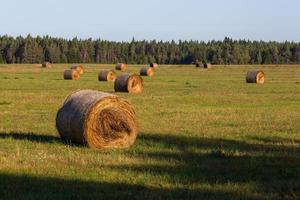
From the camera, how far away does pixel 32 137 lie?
16.0m

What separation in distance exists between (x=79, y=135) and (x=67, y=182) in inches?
167

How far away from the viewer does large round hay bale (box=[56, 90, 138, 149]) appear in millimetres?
14555

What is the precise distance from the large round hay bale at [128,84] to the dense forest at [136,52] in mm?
129941

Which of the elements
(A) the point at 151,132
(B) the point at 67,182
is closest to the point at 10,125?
(A) the point at 151,132

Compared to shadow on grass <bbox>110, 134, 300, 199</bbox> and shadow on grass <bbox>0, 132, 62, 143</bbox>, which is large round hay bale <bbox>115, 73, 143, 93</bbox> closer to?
shadow on grass <bbox>0, 132, 62, 143</bbox>

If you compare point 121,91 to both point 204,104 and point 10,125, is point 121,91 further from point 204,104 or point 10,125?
point 10,125

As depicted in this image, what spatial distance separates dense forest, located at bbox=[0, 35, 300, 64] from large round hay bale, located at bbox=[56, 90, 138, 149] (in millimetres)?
150813

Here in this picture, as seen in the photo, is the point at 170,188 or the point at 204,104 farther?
the point at 204,104

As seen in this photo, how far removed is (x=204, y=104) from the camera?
27.2 metres

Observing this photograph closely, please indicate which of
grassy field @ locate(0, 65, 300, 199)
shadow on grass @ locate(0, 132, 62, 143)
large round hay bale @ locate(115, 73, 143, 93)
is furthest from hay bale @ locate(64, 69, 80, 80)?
shadow on grass @ locate(0, 132, 62, 143)

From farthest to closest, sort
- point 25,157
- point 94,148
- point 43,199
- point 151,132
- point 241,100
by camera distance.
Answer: point 241,100, point 151,132, point 94,148, point 25,157, point 43,199

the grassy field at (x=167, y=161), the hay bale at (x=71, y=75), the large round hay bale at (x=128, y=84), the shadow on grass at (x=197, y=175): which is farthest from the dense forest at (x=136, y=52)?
the shadow on grass at (x=197, y=175)

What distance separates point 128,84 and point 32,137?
1981cm

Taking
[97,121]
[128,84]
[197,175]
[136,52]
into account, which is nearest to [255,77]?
[128,84]
